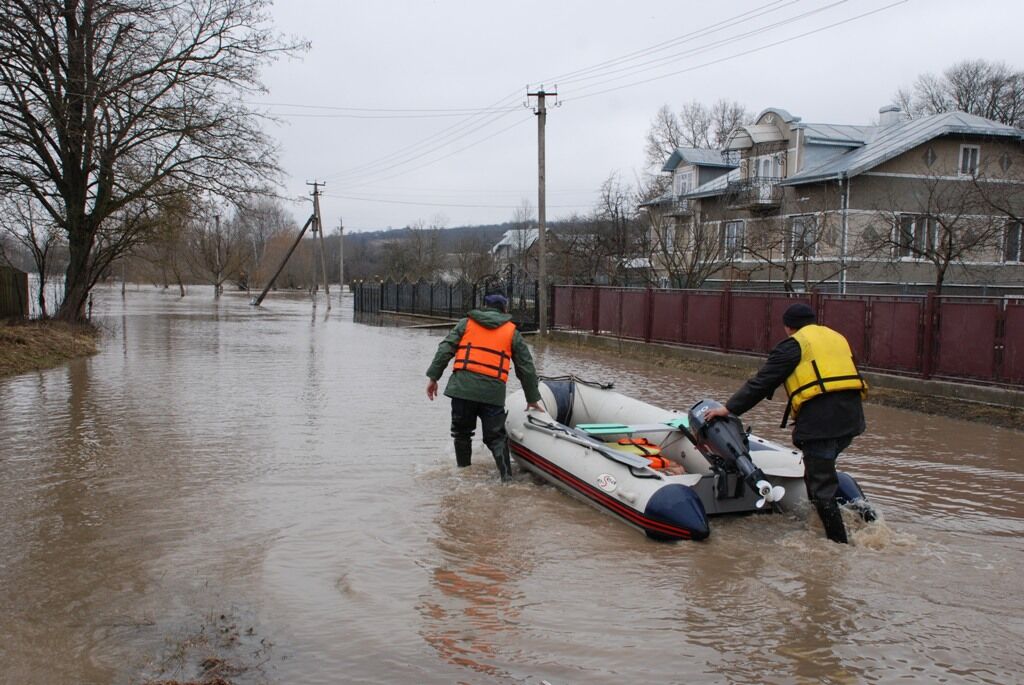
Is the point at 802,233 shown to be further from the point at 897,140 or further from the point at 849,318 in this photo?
the point at 849,318

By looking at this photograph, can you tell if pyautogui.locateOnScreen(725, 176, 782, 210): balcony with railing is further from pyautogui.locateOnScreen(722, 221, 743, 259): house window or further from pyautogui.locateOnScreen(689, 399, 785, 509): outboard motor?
pyautogui.locateOnScreen(689, 399, 785, 509): outboard motor

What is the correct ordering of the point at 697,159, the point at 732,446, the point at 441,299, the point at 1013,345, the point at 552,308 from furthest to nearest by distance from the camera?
1. the point at 697,159
2. the point at 441,299
3. the point at 552,308
4. the point at 1013,345
5. the point at 732,446

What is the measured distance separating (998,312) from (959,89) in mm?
42218

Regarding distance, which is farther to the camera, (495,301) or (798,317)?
(495,301)

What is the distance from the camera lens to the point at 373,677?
416 cm

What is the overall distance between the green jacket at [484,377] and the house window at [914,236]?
13914 mm

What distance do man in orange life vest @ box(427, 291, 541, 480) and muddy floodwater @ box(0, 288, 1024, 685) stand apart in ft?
1.58

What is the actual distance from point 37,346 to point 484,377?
44.0 feet

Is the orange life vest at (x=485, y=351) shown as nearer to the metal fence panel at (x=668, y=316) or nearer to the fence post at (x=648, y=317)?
the metal fence panel at (x=668, y=316)

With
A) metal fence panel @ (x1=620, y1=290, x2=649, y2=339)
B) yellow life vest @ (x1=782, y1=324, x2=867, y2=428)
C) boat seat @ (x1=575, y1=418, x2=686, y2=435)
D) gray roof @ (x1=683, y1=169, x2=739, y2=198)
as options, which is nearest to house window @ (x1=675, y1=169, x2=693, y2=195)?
gray roof @ (x1=683, y1=169, x2=739, y2=198)

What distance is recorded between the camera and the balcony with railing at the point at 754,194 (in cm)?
3359

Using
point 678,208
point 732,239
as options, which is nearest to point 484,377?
point 732,239

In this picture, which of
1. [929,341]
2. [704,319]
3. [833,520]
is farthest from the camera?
[704,319]

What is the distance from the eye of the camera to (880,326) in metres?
14.4
